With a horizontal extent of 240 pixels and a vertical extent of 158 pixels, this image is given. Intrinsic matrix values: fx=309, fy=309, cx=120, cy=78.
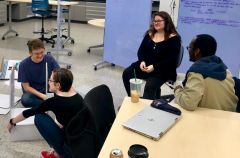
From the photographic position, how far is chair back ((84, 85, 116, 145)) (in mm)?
1749

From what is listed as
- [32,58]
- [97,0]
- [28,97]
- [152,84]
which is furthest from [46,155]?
[97,0]

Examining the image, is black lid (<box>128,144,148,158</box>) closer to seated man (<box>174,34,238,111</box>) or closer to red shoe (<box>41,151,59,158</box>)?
seated man (<box>174,34,238,111</box>)

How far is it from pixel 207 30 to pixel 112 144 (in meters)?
3.03

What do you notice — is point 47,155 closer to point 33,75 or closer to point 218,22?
point 33,75

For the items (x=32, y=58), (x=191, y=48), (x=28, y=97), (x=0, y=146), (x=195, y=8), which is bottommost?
(x=0, y=146)

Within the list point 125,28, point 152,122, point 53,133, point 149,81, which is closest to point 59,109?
point 53,133

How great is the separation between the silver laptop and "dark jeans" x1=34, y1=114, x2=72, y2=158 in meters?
0.60

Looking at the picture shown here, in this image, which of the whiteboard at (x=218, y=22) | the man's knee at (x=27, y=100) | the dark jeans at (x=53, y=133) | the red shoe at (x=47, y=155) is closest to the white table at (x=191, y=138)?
the dark jeans at (x=53, y=133)

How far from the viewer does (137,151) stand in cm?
129

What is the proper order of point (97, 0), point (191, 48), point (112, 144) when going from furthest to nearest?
point (97, 0), point (191, 48), point (112, 144)

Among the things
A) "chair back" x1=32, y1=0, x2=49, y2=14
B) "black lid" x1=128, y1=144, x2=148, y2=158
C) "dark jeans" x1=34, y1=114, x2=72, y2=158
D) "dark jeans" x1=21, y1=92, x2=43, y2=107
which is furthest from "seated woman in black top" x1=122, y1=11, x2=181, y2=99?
"chair back" x1=32, y1=0, x2=49, y2=14

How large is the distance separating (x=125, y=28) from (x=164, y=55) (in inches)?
56.4

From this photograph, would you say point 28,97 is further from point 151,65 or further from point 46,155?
point 151,65

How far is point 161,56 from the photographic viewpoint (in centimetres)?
302
